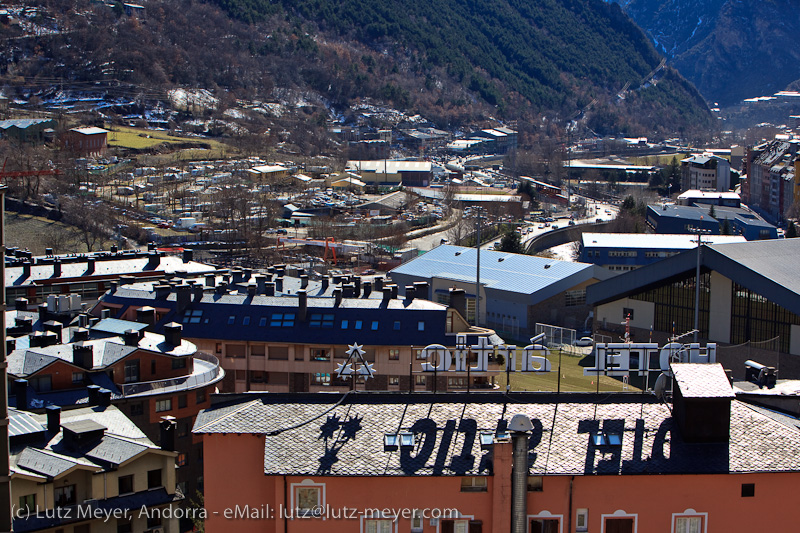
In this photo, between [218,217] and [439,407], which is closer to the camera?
[439,407]

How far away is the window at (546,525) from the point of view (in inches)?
439

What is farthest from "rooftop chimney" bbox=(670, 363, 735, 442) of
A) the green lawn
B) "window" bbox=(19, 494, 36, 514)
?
the green lawn

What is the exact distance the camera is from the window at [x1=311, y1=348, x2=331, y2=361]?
24.8 meters

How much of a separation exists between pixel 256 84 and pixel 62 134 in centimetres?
4216

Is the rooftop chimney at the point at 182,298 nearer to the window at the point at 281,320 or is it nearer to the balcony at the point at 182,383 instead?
the window at the point at 281,320

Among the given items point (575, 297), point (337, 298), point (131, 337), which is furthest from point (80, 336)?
point (575, 297)

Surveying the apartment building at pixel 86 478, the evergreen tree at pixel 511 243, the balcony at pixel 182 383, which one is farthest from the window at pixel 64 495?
the evergreen tree at pixel 511 243

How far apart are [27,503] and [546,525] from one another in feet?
23.3

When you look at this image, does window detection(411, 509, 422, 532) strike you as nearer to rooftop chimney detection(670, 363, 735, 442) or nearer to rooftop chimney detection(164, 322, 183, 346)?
rooftop chimney detection(670, 363, 735, 442)

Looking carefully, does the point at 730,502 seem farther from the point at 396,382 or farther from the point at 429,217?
the point at 429,217

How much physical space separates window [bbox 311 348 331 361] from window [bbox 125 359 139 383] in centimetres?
516

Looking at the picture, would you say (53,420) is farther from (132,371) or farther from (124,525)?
(132,371)

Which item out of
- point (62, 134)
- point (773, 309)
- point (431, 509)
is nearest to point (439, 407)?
point (431, 509)

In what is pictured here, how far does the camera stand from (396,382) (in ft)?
80.6
